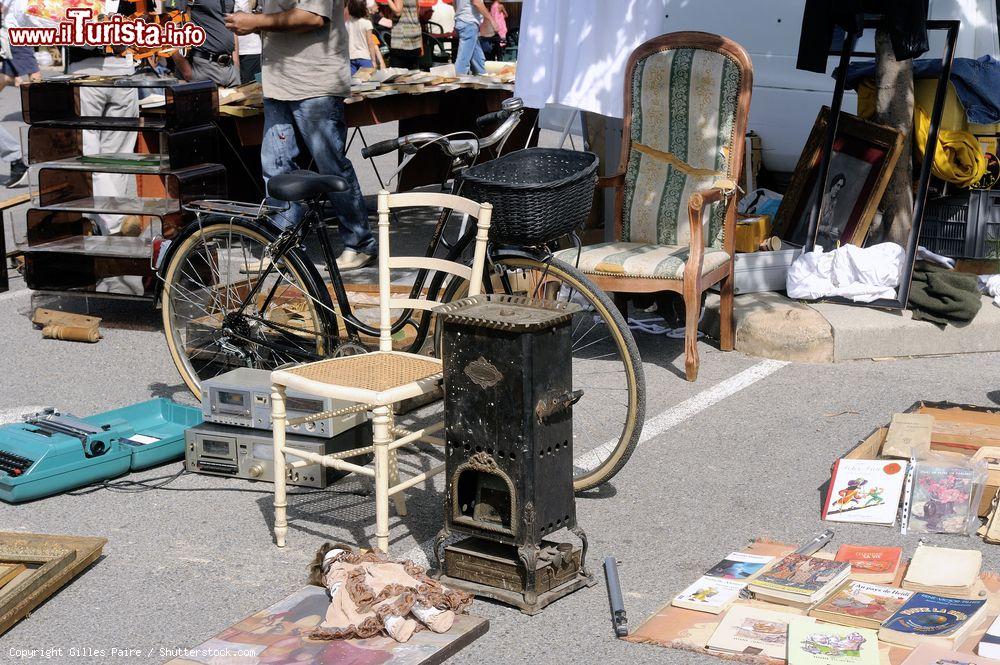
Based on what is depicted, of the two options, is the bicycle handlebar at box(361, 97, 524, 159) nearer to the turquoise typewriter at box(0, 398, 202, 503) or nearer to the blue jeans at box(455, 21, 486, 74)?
the turquoise typewriter at box(0, 398, 202, 503)

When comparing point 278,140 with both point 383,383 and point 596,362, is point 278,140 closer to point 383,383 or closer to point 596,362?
point 596,362

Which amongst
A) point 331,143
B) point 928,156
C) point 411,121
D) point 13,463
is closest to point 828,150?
point 928,156

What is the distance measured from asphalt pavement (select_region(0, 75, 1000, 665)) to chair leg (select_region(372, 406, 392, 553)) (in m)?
0.23

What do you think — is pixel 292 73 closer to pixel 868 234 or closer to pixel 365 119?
pixel 365 119

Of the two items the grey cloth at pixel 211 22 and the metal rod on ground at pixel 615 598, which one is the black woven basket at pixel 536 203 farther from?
the grey cloth at pixel 211 22

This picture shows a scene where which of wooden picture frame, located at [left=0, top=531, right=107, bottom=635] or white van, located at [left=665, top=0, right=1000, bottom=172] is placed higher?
white van, located at [left=665, top=0, right=1000, bottom=172]

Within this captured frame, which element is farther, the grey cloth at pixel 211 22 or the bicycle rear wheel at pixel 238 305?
the grey cloth at pixel 211 22

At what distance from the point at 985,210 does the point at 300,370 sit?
4931 mm

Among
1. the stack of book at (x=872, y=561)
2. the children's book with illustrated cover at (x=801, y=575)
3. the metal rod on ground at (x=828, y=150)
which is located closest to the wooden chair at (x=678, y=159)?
the metal rod on ground at (x=828, y=150)

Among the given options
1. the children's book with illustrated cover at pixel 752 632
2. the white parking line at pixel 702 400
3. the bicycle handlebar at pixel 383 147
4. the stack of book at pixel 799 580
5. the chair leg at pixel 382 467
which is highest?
the bicycle handlebar at pixel 383 147

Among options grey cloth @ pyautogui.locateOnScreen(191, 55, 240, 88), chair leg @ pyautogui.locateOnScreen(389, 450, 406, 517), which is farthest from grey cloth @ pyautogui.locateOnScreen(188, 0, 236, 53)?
chair leg @ pyautogui.locateOnScreen(389, 450, 406, 517)

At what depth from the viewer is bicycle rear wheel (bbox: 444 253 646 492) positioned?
454 cm

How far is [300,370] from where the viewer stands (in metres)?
4.31

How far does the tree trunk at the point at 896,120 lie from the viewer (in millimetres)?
7203
